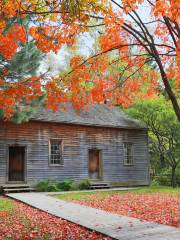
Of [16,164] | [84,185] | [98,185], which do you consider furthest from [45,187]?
A: [98,185]

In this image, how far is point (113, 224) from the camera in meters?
9.30

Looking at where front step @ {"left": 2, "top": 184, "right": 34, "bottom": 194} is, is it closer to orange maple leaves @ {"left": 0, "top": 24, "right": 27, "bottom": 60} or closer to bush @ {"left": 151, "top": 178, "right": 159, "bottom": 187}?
orange maple leaves @ {"left": 0, "top": 24, "right": 27, "bottom": 60}

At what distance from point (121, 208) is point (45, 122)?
30.8 ft

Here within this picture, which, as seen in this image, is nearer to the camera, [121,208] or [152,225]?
[152,225]

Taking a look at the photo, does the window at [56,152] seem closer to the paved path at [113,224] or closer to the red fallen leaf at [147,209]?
the red fallen leaf at [147,209]

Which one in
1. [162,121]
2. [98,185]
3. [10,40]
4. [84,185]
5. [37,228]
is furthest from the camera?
[162,121]

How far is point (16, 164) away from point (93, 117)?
5699mm

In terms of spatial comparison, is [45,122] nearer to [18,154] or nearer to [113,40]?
[18,154]

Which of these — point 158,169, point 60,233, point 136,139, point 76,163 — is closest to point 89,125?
point 76,163

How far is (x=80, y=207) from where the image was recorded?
12688 millimetres

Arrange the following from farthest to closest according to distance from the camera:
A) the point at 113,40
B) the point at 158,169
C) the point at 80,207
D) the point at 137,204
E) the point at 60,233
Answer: the point at 158,169, the point at 137,204, the point at 80,207, the point at 113,40, the point at 60,233

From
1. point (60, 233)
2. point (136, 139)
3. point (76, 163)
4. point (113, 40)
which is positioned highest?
point (113, 40)

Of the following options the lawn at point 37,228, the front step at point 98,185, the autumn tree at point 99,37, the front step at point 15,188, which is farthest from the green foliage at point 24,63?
the front step at point 98,185

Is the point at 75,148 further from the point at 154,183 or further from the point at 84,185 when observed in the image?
the point at 154,183
